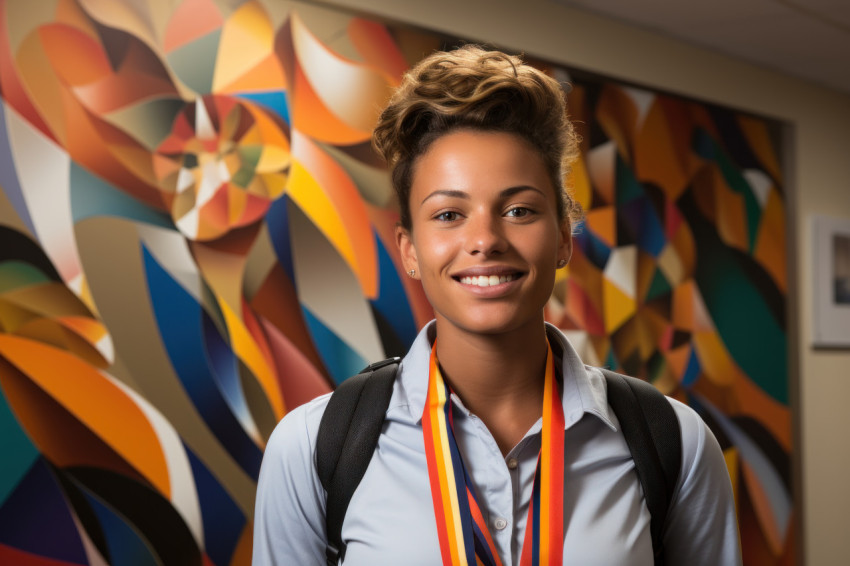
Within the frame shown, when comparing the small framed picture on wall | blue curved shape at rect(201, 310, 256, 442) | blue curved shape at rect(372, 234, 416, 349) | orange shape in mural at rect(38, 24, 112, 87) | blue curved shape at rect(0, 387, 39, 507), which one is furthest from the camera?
the small framed picture on wall

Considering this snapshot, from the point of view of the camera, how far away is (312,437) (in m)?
1.22

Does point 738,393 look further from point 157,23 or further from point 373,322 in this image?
point 157,23

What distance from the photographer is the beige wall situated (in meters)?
3.50

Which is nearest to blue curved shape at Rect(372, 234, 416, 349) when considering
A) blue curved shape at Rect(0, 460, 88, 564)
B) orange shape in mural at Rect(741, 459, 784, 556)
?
blue curved shape at Rect(0, 460, 88, 564)

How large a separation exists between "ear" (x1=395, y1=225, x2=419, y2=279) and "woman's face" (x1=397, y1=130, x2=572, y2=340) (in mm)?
42

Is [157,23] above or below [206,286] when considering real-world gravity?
above

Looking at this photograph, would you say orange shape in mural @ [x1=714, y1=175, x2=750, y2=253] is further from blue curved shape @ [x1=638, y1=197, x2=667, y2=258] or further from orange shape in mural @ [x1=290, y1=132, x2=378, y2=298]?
orange shape in mural @ [x1=290, y1=132, x2=378, y2=298]

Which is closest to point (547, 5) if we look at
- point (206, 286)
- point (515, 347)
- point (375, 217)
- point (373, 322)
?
point (375, 217)

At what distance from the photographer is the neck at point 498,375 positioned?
1194 mm

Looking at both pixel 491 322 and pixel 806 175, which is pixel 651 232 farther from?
pixel 491 322

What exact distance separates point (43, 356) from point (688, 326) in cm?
263

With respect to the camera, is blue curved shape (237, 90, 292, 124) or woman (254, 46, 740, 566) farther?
blue curved shape (237, 90, 292, 124)

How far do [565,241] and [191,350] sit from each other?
133 centimetres

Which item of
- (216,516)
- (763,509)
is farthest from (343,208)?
(763,509)
